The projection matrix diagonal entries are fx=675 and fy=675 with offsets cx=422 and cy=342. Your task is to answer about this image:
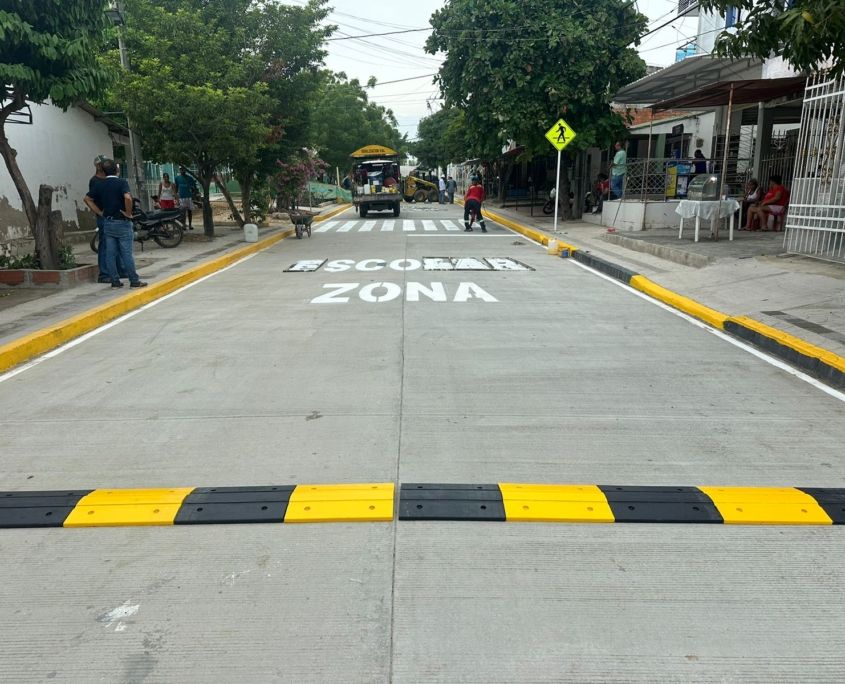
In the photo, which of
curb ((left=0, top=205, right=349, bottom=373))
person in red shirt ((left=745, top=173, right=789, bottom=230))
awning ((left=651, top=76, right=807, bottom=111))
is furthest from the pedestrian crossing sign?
curb ((left=0, top=205, right=349, bottom=373))

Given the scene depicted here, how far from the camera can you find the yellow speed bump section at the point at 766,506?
11.9 feet

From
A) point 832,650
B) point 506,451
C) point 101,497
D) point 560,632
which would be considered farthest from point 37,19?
point 832,650

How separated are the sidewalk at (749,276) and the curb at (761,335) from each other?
171mm

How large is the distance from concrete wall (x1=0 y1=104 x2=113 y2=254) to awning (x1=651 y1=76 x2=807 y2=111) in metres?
15.2

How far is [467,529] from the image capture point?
3.55 m

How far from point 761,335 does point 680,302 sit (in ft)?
6.97

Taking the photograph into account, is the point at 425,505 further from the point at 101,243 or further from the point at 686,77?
the point at 686,77

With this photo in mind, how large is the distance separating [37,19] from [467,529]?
32.4ft

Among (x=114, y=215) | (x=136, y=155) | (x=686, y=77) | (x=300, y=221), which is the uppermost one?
(x=686, y=77)

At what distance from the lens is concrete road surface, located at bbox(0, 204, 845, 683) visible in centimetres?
265

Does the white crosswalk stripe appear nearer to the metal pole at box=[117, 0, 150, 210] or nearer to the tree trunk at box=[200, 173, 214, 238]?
the tree trunk at box=[200, 173, 214, 238]

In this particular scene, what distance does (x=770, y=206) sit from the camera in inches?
643

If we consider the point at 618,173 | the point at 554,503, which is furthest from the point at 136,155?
the point at 554,503

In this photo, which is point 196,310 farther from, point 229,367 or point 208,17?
point 208,17
